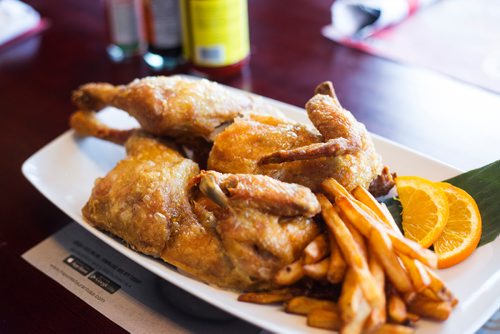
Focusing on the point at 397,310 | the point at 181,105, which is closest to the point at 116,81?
the point at 181,105

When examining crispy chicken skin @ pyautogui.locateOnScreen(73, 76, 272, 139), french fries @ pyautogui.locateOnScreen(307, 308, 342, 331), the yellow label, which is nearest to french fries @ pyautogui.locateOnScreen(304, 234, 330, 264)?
french fries @ pyautogui.locateOnScreen(307, 308, 342, 331)

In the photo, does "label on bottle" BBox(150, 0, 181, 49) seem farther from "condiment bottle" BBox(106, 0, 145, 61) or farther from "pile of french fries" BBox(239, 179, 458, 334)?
"pile of french fries" BBox(239, 179, 458, 334)

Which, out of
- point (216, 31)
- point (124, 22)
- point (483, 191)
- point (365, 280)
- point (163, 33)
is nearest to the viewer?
point (365, 280)

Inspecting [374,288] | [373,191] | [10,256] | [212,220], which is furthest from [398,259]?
[10,256]

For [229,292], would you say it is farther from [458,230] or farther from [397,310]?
[458,230]

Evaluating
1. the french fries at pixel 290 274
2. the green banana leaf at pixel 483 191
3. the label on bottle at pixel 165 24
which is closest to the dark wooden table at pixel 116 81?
the label on bottle at pixel 165 24

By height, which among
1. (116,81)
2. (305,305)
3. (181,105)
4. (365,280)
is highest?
(181,105)
